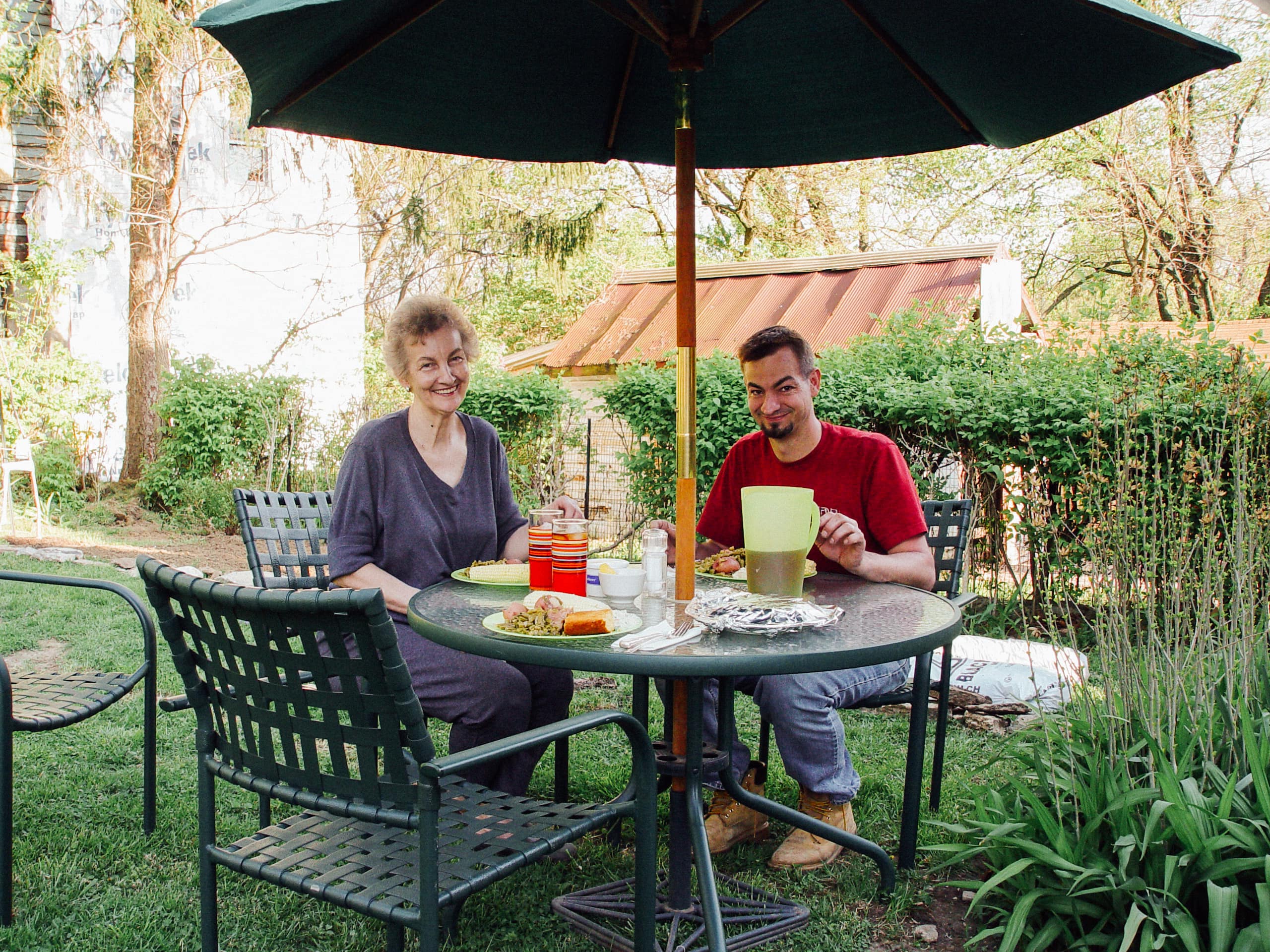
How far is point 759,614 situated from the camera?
6.15ft

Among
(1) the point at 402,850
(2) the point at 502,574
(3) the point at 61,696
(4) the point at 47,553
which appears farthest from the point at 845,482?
(4) the point at 47,553

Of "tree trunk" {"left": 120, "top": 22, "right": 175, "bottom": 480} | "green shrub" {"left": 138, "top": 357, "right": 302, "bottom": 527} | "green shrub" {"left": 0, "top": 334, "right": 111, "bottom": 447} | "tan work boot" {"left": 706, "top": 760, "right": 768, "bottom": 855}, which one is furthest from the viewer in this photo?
"tree trunk" {"left": 120, "top": 22, "right": 175, "bottom": 480}

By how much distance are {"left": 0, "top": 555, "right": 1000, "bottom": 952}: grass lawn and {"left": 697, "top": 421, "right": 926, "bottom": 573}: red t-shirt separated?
2.44 ft

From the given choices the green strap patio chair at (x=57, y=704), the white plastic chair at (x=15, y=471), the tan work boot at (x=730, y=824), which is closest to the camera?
the green strap patio chair at (x=57, y=704)

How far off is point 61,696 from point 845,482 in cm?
224

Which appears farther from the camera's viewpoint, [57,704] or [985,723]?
[985,723]

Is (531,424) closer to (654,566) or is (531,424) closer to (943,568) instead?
(943,568)

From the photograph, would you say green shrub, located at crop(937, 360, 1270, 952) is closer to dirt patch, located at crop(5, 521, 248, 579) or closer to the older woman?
the older woman

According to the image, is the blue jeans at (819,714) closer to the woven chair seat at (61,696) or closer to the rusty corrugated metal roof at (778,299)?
the woven chair seat at (61,696)

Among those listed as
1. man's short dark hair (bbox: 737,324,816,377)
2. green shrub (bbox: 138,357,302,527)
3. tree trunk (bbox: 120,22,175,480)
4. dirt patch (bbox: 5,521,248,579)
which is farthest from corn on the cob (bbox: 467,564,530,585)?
tree trunk (bbox: 120,22,175,480)

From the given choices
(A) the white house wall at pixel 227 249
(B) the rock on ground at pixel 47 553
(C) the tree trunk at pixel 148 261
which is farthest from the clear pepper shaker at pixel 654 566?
(C) the tree trunk at pixel 148 261

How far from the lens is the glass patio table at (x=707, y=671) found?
5.55 ft

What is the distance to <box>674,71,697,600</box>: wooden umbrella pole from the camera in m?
2.14

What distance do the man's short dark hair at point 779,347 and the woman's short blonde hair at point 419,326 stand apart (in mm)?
843
